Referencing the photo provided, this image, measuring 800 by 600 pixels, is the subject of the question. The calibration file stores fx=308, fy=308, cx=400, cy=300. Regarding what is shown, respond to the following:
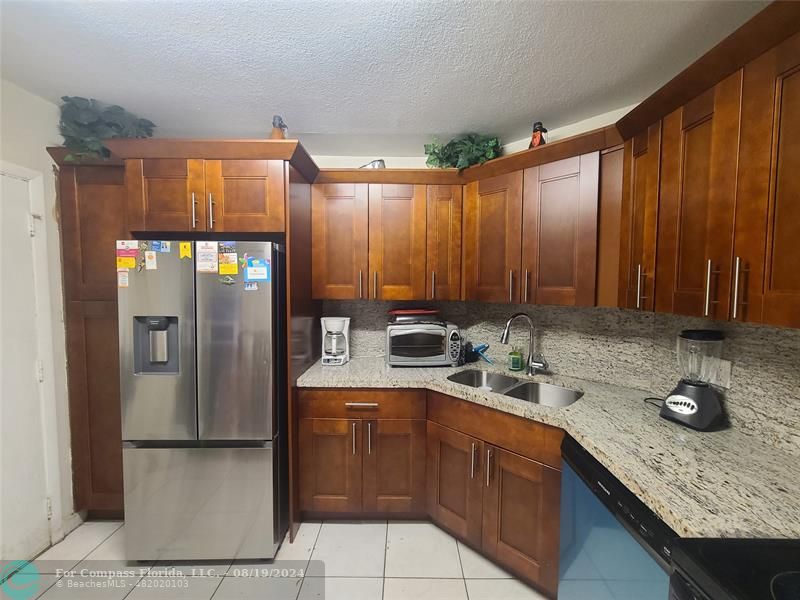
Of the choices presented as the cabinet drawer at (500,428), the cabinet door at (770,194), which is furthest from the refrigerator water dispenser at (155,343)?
the cabinet door at (770,194)

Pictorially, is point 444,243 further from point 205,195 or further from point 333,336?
point 205,195

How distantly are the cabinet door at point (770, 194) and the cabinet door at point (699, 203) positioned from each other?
39 mm

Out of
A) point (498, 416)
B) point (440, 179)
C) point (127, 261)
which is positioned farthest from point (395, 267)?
point (127, 261)

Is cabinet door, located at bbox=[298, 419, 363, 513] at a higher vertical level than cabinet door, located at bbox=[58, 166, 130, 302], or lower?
lower

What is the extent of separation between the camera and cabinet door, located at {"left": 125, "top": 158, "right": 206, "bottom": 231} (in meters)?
1.70

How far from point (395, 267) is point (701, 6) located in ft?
5.77

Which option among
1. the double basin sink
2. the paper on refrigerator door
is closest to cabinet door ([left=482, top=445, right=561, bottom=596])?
the double basin sink

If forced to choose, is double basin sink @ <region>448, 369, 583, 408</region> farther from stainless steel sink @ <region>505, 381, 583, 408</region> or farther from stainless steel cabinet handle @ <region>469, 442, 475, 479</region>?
stainless steel cabinet handle @ <region>469, 442, 475, 479</region>

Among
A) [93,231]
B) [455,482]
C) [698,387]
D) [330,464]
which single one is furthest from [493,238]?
[93,231]

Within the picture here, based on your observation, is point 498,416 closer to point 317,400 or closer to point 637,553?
point 637,553

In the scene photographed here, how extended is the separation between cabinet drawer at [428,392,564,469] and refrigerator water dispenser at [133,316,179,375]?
1.43m

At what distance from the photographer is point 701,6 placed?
114 cm

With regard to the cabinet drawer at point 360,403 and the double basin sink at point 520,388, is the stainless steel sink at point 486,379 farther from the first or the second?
the cabinet drawer at point 360,403

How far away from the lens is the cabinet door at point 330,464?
187 cm
